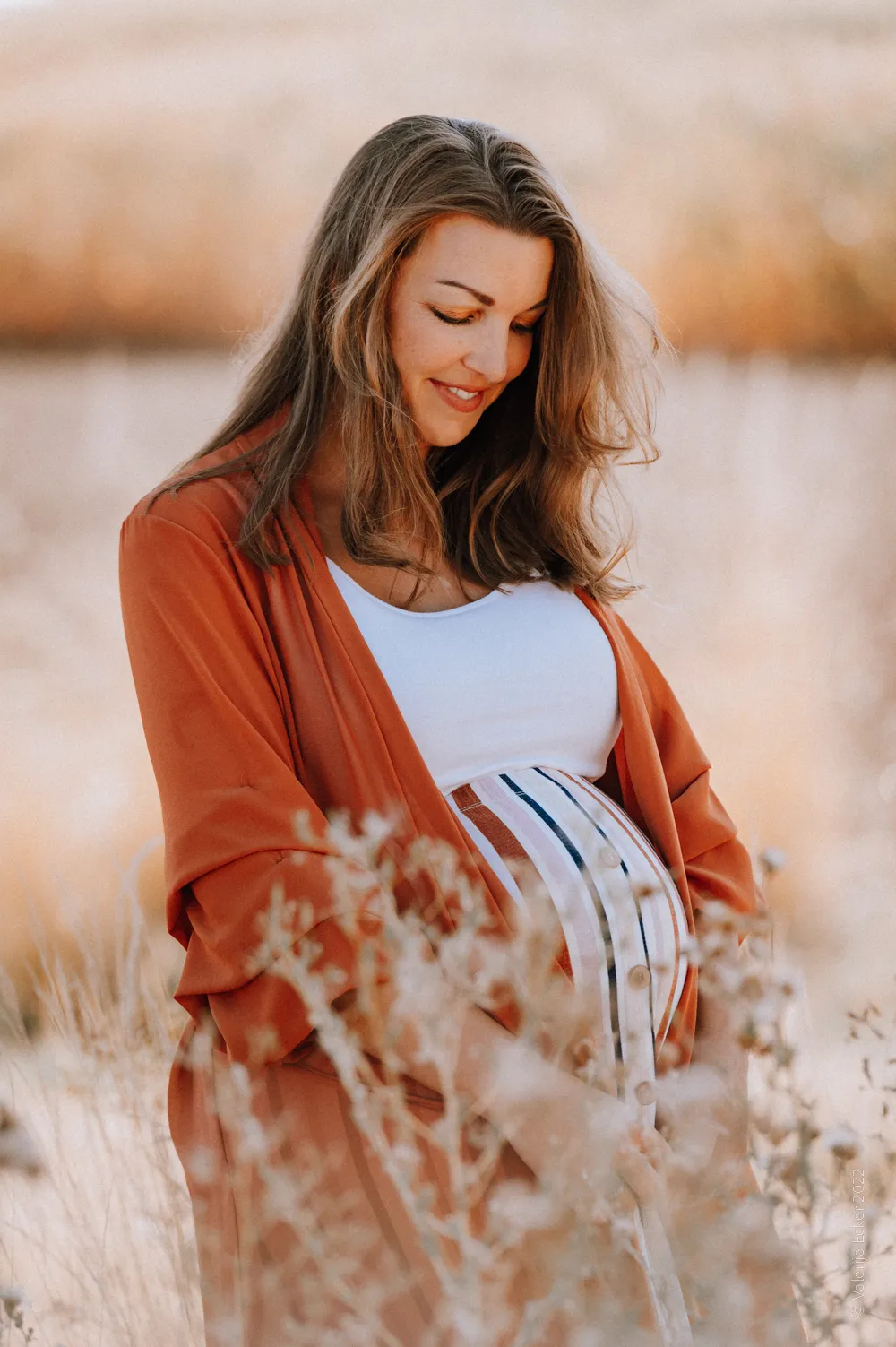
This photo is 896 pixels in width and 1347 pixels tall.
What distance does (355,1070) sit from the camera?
55.0 inches

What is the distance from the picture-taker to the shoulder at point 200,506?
152 centimetres

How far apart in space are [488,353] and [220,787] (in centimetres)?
62

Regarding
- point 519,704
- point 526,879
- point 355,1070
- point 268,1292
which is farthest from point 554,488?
point 268,1292

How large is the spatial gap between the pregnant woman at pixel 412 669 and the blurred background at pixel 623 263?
5.76 feet

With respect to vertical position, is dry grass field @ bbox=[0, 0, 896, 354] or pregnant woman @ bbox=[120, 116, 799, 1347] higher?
dry grass field @ bbox=[0, 0, 896, 354]

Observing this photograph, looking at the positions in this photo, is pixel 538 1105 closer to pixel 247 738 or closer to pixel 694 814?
pixel 247 738

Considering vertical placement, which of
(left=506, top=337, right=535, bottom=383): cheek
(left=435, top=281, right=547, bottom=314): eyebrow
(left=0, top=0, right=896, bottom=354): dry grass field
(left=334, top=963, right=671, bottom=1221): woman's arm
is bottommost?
(left=334, top=963, right=671, bottom=1221): woman's arm

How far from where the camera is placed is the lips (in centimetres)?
170

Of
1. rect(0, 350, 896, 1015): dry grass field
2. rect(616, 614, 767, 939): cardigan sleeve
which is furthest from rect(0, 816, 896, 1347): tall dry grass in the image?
rect(0, 350, 896, 1015): dry grass field

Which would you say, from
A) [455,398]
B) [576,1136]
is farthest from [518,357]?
[576,1136]

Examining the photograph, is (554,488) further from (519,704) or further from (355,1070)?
(355,1070)

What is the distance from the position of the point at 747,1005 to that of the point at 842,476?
2.96 meters

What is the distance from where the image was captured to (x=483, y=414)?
197 cm

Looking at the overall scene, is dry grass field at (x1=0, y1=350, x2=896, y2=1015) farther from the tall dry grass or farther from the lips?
the tall dry grass
